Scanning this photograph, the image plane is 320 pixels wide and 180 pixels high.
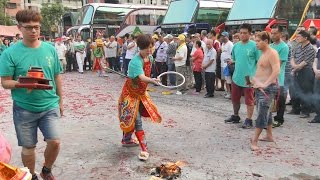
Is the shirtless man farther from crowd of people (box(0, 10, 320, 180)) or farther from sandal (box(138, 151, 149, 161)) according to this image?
sandal (box(138, 151, 149, 161))

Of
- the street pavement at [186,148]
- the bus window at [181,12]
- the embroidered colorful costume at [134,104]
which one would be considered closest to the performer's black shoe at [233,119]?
the street pavement at [186,148]

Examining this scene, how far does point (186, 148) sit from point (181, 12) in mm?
15384

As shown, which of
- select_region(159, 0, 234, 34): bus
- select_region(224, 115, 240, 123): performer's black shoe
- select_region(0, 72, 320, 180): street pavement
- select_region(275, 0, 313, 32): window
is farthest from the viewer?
select_region(159, 0, 234, 34): bus

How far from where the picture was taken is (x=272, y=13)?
602 inches

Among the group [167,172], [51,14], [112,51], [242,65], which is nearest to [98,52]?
[112,51]

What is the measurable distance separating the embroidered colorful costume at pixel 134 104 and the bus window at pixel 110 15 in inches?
807

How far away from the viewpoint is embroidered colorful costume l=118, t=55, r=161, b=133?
17.6ft

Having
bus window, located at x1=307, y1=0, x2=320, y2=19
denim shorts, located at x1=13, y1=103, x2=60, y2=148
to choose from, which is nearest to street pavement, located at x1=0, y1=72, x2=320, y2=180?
denim shorts, located at x1=13, y1=103, x2=60, y2=148

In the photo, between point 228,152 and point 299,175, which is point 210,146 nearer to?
point 228,152

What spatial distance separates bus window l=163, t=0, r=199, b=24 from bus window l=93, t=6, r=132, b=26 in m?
6.10

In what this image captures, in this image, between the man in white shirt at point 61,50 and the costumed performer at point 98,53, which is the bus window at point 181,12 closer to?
the costumed performer at point 98,53

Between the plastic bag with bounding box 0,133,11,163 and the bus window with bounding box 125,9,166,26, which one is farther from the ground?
the bus window with bounding box 125,9,166,26

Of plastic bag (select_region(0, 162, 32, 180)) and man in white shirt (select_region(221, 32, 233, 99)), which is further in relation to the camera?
man in white shirt (select_region(221, 32, 233, 99))

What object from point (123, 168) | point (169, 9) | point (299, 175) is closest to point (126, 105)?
point (123, 168)
